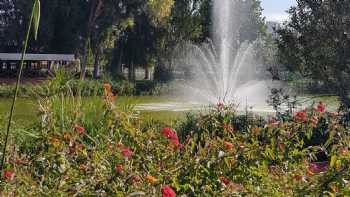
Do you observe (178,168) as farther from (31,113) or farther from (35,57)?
(35,57)

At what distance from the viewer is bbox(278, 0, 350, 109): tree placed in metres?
8.64

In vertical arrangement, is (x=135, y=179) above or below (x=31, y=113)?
above

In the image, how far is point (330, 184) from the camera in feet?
7.59

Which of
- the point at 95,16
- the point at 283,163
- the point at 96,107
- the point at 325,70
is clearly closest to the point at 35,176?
the point at 283,163

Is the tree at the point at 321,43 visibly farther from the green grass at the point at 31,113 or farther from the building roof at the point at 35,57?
the building roof at the point at 35,57

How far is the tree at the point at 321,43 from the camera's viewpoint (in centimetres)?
864

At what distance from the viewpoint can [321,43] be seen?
9.04m

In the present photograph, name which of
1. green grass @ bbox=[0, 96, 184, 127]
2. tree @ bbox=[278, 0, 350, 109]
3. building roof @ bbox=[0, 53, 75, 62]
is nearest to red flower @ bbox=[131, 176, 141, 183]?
green grass @ bbox=[0, 96, 184, 127]

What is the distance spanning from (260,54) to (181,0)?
8.11 meters

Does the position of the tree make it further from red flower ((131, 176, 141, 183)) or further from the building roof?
the building roof

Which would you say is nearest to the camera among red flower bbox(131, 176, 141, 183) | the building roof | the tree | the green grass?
red flower bbox(131, 176, 141, 183)

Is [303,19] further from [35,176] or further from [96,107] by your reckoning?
[35,176]

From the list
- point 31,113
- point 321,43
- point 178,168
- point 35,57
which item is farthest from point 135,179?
point 35,57

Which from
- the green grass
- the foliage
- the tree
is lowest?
the green grass
